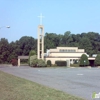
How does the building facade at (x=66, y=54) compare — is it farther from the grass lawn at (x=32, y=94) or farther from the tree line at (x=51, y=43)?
the grass lawn at (x=32, y=94)

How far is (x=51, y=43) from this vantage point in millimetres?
117250

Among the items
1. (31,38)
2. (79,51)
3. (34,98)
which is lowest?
(34,98)

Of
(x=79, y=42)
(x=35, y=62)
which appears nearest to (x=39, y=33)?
(x=35, y=62)

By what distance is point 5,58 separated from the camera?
107188mm

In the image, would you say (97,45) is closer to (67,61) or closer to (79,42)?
(79,42)

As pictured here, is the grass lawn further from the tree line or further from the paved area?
the tree line

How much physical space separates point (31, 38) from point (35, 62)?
53.1 metres

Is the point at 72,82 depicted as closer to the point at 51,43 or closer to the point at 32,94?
the point at 32,94

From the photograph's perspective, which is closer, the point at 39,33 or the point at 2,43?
the point at 39,33

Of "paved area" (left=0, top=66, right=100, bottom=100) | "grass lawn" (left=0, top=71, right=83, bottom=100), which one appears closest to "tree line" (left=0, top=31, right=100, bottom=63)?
"paved area" (left=0, top=66, right=100, bottom=100)

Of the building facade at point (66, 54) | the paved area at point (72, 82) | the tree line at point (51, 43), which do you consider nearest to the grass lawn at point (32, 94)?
the paved area at point (72, 82)

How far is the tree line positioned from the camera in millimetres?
106938

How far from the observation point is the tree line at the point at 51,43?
10694 centimetres

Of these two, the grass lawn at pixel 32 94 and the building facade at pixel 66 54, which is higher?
the building facade at pixel 66 54
